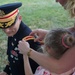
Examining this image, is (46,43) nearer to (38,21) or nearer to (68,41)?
(68,41)

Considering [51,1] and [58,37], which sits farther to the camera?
[51,1]

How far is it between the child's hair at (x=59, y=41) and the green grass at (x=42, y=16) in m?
1.98

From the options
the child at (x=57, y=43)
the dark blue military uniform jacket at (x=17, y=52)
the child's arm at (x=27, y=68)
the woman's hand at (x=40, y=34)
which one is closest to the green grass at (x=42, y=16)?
the dark blue military uniform jacket at (x=17, y=52)

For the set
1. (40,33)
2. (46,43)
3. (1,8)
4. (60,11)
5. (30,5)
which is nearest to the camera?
(46,43)

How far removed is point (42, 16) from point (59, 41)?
3103 mm

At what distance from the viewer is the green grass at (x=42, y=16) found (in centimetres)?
393

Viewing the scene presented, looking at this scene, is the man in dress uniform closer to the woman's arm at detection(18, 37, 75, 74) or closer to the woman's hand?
the woman's hand

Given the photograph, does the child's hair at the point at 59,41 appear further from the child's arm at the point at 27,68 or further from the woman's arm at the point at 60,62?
the child's arm at the point at 27,68

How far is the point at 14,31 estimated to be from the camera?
189 cm

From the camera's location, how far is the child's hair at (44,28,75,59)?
4.54 feet

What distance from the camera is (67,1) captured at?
4.43 feet

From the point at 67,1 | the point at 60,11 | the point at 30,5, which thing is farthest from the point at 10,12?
the point at 30,5

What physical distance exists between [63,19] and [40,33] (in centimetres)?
256

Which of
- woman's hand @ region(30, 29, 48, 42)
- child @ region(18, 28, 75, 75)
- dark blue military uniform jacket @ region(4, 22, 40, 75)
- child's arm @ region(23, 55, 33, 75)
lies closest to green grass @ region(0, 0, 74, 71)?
dark blue military uniform jacket @ region(4, 22, 40, 75)
